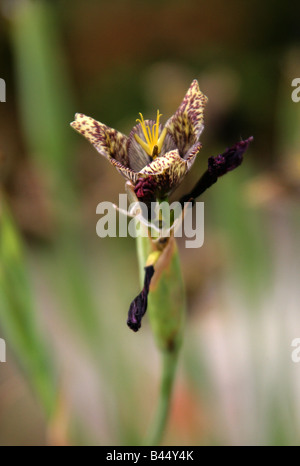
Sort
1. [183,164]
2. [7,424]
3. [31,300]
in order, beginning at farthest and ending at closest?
[7,424], [31,300], [183,164]

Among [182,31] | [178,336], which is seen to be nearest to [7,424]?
[178,336]

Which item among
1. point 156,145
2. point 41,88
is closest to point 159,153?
point 156,145

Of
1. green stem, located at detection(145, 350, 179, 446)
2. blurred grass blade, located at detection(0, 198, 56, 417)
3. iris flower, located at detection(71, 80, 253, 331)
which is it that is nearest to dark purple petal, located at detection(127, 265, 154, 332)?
iris flower, located at detection(71, 80, 253, 331)

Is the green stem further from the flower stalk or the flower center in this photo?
the flower center

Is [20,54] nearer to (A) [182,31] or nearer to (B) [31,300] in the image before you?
(B) [31,300]

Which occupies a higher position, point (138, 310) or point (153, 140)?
point (153, 140)

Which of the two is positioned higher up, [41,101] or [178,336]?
[41,101]

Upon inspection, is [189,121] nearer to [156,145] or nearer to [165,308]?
[156,145]
